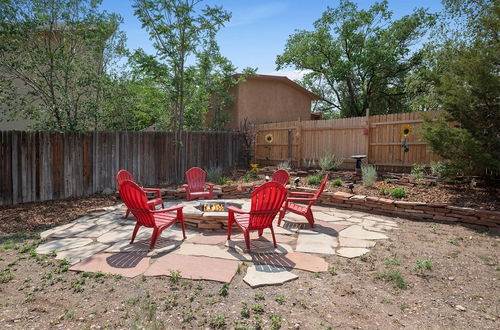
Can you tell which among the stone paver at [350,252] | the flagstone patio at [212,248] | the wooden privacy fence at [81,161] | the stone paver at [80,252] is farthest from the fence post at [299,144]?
the stone paver at [80,252]

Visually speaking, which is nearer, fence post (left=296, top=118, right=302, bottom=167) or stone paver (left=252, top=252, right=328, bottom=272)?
stone paver (left=252, top=252, right=328, bottom=272)

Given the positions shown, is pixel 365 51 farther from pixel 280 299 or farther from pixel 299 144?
pixel 280 299

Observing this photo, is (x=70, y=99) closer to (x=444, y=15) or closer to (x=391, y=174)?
(x=391, y=174)

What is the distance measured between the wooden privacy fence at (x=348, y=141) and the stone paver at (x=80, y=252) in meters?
6.50

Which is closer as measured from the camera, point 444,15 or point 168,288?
point 168,288

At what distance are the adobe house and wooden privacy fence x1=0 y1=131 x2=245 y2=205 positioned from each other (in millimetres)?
4636

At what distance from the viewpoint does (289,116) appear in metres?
15.3

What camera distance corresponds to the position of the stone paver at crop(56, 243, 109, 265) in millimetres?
3370

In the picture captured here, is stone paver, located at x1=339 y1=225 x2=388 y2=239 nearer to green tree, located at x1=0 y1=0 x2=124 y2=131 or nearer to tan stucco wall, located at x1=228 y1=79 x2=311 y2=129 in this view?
green tree, located at x1=0 y1=0 x2=124 y2=131

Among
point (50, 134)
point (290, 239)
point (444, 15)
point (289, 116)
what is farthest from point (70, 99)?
point (444, 15)

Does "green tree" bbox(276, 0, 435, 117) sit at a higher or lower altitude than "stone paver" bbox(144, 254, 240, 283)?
higher

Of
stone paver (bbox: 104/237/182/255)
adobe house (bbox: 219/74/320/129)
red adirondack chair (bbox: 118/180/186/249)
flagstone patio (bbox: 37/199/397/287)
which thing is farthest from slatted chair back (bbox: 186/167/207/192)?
adobe house (bbox: 219/74/320/129)

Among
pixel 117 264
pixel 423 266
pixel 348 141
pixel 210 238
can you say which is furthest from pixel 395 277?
pixel 348 141

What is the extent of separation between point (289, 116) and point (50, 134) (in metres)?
11.0
